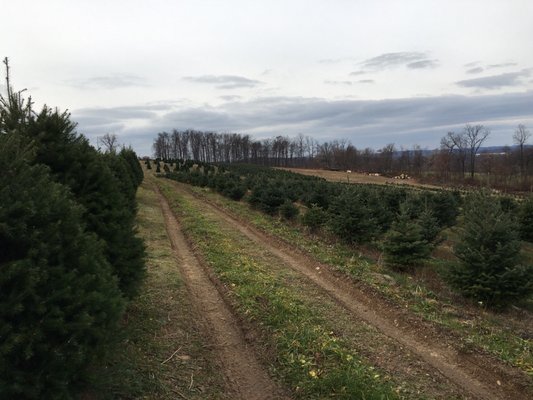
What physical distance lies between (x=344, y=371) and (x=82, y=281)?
12.3 ft

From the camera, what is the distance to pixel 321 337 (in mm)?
6777

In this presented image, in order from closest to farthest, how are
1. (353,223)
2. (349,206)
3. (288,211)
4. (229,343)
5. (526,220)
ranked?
(229,343) → (353,223) → (349,206) → (288,211) → (526,220)

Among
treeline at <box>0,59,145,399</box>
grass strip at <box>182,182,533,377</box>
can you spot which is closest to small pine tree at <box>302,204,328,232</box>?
grass strip at <box>182,182,533,377</box>

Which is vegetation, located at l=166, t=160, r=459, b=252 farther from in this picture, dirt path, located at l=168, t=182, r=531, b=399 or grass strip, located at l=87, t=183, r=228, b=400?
grass strip, located at l=87, t=183, r=228, b=400

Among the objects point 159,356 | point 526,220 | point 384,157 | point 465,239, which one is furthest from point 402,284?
point 384,157

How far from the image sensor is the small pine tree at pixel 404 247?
1244 cm

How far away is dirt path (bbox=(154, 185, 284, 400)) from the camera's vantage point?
17.8ft

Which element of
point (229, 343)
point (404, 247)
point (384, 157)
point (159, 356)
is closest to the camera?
point (159, 356)

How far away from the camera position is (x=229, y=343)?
668cm

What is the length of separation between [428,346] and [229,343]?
327 cm

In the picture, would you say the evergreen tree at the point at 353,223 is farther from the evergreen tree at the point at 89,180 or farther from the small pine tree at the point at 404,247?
the evergreen tree at the point at 89,180

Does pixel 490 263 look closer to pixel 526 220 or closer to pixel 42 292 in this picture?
pixel 42 292

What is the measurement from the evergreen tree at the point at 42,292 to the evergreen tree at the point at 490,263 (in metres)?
8.77

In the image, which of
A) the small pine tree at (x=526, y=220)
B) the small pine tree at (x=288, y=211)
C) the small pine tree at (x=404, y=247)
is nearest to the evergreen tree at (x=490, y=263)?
the small pine tree at (x=404, y=247)
